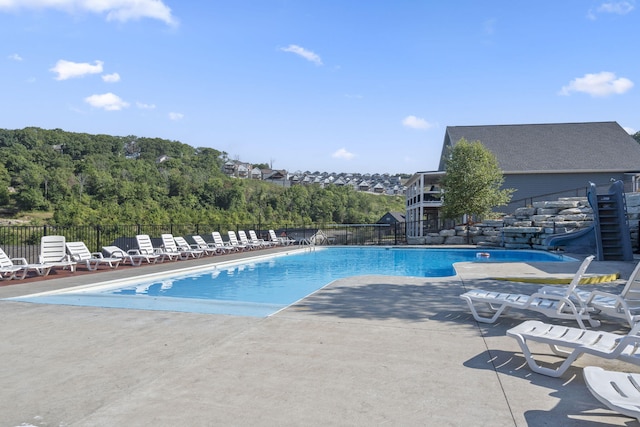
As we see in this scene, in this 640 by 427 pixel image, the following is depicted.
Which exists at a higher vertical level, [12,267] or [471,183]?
[471,183]

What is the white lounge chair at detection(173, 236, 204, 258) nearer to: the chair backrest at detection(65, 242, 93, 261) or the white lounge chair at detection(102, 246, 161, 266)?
the white lounge chair at detection(102, 246, 161, 266)

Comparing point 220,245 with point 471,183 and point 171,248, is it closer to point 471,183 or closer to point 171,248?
point 171,248

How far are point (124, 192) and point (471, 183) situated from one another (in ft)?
119

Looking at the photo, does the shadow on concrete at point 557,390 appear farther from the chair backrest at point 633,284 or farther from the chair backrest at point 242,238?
the chair backrest at point 242,238

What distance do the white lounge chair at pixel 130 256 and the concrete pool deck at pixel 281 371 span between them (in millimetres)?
6568

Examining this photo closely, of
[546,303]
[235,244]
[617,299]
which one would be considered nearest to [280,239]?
[235,244]

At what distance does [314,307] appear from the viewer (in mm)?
6672

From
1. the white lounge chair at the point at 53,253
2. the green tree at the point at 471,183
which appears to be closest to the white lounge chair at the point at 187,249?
the white lounge chair at the point at 53,253

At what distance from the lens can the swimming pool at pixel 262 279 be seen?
7.28 m

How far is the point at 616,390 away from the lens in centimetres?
271

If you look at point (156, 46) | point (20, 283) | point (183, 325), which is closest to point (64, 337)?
point (183, 325)

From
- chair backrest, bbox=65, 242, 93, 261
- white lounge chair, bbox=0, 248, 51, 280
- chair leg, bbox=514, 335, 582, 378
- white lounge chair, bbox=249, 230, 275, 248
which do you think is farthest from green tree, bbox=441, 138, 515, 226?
chair leg, bbox=514, 335, 582, 378

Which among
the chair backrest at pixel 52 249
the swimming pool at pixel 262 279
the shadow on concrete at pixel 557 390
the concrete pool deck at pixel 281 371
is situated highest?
the chair backrest at pixel 52 249

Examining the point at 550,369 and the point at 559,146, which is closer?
the point at 550,369
